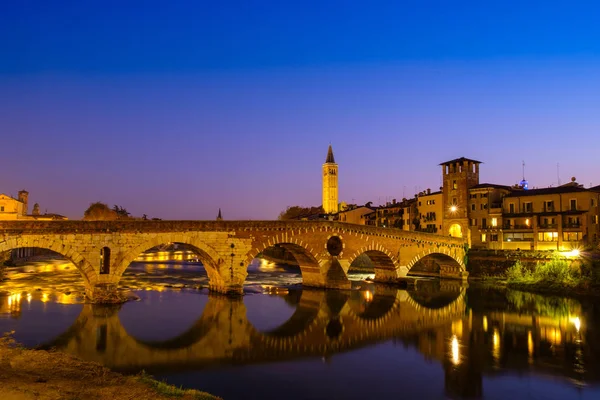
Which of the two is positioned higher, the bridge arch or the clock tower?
the clock tower

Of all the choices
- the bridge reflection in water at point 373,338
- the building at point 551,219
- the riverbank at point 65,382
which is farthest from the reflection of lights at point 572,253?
the riverbank at point 65,382

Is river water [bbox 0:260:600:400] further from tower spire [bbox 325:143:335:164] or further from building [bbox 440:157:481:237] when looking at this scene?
tower spire [bbox 325:143:335:164]

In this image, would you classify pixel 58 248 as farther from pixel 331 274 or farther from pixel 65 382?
pixel 331 274

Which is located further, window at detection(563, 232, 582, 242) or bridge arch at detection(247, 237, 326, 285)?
window at detection(563, 232, 582, 242)

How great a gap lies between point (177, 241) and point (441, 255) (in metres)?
32.1

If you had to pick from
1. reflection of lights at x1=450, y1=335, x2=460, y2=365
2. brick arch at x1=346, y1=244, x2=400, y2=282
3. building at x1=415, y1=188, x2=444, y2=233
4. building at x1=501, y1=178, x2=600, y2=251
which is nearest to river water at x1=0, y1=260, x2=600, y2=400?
reflection of lights at x1=450, y1=335, x2=460, y2=365

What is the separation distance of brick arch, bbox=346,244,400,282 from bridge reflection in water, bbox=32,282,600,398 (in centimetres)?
738

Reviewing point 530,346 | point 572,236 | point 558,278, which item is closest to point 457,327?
point 530,346

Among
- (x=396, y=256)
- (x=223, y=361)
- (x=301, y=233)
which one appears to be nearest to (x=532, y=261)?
(x=396, y=256)

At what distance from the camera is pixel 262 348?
75.3ft

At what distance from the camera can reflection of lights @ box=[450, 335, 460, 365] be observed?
21506 millimetres

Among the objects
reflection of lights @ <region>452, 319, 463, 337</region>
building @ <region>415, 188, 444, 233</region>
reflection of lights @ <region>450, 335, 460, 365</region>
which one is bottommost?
reflection of lights @ <region>450, 335, 460, 365</region>

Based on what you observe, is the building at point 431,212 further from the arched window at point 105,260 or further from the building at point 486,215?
the arched window at point 105,260

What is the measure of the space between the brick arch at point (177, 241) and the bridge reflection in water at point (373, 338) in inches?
96.3
